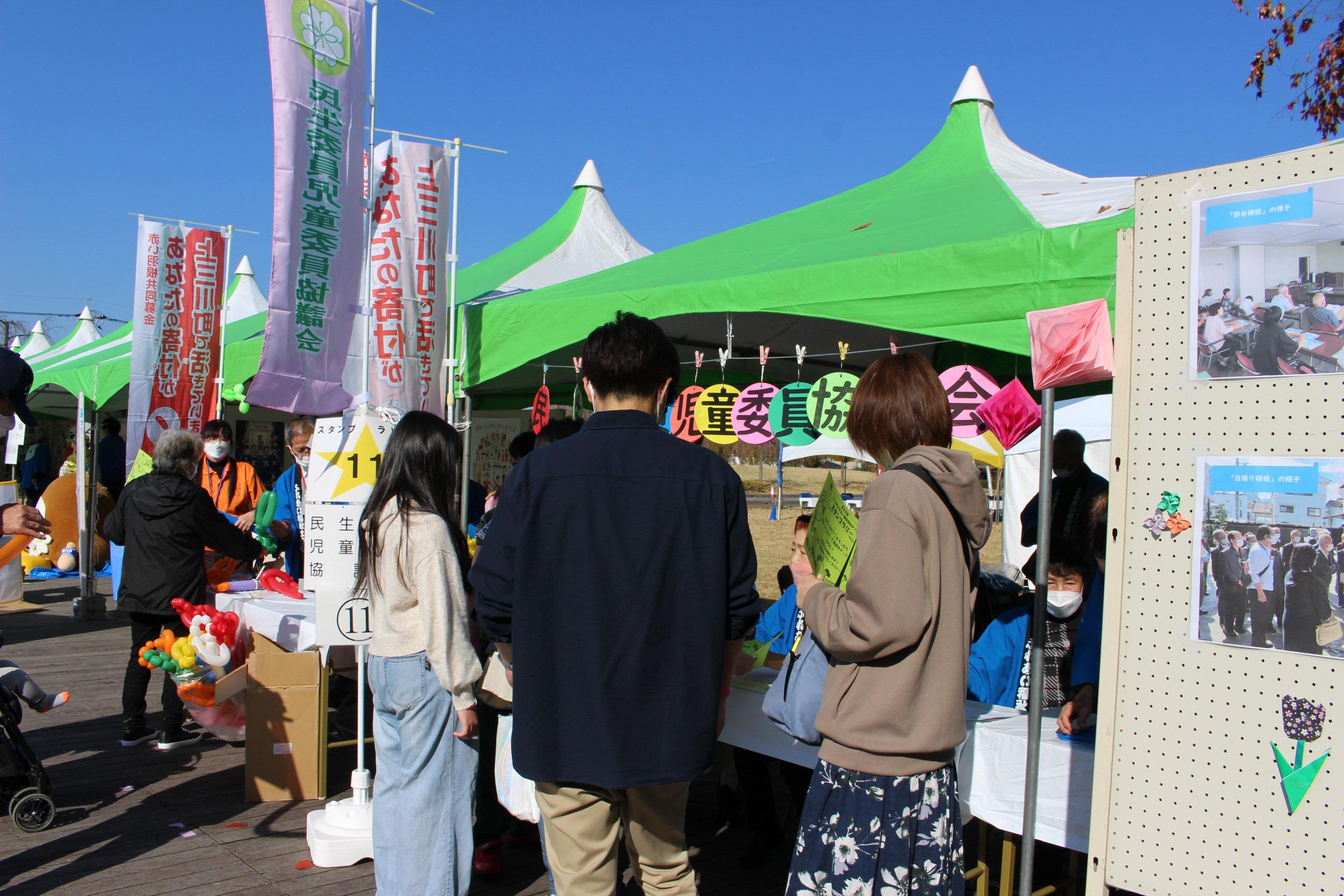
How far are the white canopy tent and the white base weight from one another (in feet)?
17.5

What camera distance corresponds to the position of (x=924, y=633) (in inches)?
67.3

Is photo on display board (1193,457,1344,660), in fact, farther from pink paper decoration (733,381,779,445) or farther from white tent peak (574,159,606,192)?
white tent peak (574,159,606,192)

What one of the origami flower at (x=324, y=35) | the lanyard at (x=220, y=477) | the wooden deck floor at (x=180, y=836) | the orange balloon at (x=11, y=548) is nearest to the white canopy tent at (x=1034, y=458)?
the wooden deck floor at (x=180, y=836)

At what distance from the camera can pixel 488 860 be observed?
324 cm

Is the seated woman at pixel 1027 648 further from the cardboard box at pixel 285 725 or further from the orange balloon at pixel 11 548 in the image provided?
the orange balloon at pixel 11 548

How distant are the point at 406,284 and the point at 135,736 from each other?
283cm

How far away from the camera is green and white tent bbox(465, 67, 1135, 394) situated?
3.21 meters

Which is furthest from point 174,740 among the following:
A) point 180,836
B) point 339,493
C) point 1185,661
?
point 1185,661

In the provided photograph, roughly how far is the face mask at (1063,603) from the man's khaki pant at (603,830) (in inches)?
60.5

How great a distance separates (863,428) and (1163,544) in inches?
23.8

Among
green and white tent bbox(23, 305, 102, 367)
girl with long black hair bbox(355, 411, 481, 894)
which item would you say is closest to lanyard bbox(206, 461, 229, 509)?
girl with long black hair bbox(355, 411, 481, 894)

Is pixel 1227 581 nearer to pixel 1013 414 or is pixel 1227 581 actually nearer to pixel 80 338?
pixel 1013 414

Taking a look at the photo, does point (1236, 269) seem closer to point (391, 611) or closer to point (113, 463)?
point (391, 611)

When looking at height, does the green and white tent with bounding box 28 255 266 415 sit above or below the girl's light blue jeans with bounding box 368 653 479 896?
above
